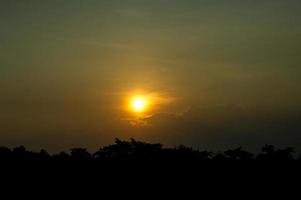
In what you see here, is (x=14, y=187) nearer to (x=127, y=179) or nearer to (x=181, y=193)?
(x=127, y=179)

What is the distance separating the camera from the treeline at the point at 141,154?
82.1ft

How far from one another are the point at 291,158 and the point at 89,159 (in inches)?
348

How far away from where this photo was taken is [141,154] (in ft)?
82.7

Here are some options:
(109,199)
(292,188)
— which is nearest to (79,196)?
(109,199)

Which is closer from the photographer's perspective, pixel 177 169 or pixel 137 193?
pixel 137 193

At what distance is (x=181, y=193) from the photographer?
21906mm

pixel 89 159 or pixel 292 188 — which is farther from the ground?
pixel 89 159

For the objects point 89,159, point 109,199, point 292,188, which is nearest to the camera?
point 109,199

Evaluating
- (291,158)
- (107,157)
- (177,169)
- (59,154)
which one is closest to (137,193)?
(177,169)

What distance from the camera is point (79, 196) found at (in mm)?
21344

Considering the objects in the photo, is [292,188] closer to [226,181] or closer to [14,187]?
[226,181]

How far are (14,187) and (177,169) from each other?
20.9ft

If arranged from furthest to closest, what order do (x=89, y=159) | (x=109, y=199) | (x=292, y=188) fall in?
(x=89, y=159) → (x=292, y=188) → (x=109, y=199)

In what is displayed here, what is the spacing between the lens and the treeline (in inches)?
985
